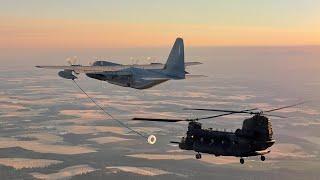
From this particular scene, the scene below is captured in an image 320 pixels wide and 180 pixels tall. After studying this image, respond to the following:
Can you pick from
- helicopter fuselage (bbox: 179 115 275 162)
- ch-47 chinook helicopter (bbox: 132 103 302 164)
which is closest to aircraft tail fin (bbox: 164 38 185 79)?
ch-47 chinook helicopter (bbox: 132 103 302 164)

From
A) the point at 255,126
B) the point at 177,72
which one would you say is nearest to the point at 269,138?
the point at 255,126

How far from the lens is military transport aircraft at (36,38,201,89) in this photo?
7056 centimetres

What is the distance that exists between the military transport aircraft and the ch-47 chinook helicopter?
15.2 metres

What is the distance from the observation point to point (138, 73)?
242ft

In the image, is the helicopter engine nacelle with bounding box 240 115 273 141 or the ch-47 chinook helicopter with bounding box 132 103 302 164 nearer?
the helicopter engine nacelle with bounding box 240 115 273 141

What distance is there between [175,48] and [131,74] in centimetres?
948

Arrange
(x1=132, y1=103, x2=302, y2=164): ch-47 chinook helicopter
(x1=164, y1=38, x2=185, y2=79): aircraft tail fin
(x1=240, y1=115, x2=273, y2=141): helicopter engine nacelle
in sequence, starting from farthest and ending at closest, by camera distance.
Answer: (x1=164, y1=38, x2=185, y2=79): aircraft tail fin < (x1=132, y1=103, x2=302, y2=164): ch-47 chinook helicopter < (x1=240, y1=115, x2=273, y2=141): helicopter engine nacelle

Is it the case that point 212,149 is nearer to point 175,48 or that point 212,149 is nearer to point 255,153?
point 255,153

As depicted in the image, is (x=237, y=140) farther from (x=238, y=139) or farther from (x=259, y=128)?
(x=259, y=128)

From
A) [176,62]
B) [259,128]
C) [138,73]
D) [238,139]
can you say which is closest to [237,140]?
[238,139]

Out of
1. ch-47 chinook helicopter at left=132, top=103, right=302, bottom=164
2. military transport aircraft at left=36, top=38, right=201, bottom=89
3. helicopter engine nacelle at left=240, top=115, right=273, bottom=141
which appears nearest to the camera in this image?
helicopter engine nacelle at left=240, top=115, right=273, bottom=141

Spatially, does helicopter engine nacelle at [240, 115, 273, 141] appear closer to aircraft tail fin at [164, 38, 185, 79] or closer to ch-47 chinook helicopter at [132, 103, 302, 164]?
ch-47 chinook helicopter at [132, 103, 302, 164]

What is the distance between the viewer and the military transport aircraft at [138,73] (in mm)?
Answer: 70562

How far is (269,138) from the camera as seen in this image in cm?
5212
